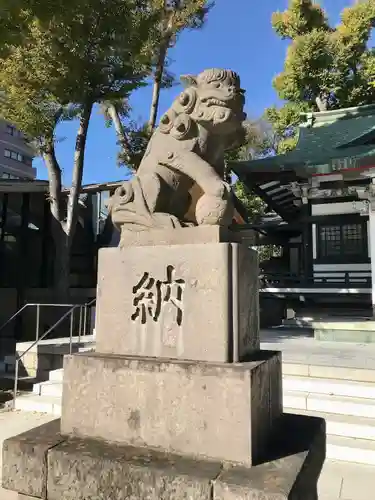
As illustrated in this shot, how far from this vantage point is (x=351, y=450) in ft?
12.3

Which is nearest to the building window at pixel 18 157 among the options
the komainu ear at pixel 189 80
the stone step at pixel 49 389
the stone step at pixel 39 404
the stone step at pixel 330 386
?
the stone step at pixel 49 389

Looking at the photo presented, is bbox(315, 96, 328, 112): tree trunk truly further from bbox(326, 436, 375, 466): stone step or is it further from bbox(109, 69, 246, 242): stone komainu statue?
bbox(109, 69, 246, 242): stone komainu statue

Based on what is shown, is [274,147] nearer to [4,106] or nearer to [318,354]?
[4,106]

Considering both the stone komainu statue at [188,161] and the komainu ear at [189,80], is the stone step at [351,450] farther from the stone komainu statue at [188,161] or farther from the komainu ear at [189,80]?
the komainu ear at [189,80]

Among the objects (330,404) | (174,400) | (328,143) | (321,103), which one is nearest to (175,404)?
(174,400)

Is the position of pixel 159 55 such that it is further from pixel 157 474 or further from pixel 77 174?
pixel 157 474

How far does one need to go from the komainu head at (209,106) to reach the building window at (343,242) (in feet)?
32.7

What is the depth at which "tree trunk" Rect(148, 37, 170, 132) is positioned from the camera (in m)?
11.6

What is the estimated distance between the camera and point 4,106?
376 inches

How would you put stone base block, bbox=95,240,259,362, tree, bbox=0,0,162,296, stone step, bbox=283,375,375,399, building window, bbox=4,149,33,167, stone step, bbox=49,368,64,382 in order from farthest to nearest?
building window, bbox=4,149,33,167 < tree, bbox=0,0,162,296 < stone step, bbox=49,368,64,382 < stone step, bbox=283,375,375,399 < stone base block, bbox=95,240,259,362

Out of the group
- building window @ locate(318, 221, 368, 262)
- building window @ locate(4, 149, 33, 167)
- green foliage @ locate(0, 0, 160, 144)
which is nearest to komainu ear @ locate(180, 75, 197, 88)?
green foliage @ locate(0, 0, 160, 144)

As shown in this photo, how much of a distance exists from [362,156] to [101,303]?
8268mm

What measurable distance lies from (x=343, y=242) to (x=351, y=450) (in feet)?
28.4

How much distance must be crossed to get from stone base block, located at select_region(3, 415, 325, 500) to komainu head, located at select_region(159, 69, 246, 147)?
1.77 meters
